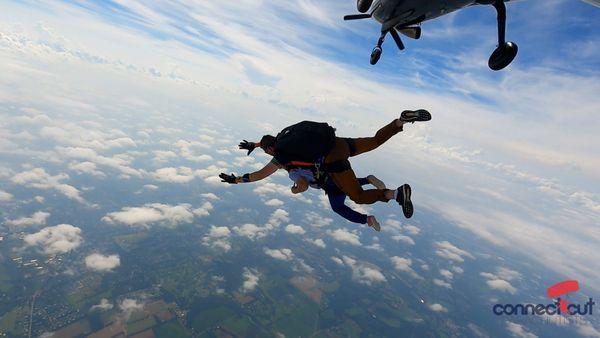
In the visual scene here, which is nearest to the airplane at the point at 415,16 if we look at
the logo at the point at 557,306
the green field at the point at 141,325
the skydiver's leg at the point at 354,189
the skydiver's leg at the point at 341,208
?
the skydiver's leg at the point at 354,189

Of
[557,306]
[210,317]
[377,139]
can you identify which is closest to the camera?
[377,139]

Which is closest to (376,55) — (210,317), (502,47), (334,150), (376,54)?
(376,54)

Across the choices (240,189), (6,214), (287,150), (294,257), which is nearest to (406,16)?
(287,150)

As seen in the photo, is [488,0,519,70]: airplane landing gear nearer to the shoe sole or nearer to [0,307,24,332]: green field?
the shoe sole

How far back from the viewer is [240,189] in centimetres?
19900

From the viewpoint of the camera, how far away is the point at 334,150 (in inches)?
159

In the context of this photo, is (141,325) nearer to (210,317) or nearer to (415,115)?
(210,317)

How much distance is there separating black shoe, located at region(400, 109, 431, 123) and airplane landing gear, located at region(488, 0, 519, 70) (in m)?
2.01

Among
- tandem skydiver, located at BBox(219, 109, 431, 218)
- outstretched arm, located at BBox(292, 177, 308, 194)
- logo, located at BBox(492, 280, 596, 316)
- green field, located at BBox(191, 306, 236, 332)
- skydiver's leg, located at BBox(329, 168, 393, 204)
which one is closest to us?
tandem skydiver, located at BBox(219, 109, 431, 218)

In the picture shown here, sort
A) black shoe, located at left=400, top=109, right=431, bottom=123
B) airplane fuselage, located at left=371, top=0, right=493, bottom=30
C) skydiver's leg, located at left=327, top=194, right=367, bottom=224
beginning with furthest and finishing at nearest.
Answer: airplane fuselage, located at left=371, top=0, right=493, bottom=30, skydiver's leg, located at left=327, top=194, right=367, bottom=224, black shoe, located at left=400, top=109, right=431, bottom=123

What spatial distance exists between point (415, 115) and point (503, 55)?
2.08m

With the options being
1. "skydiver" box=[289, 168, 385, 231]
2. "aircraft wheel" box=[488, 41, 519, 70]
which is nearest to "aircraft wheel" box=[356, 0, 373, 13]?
"aircraft wheel" box=[488, 41, 519, 70]

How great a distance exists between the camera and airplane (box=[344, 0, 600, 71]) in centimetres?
462

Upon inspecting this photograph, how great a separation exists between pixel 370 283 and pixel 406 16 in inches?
4692
